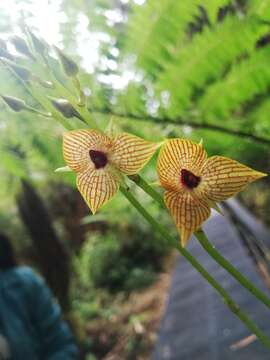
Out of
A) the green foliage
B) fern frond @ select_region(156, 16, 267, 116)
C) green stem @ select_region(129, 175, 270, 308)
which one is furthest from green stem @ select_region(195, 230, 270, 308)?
the green foliage

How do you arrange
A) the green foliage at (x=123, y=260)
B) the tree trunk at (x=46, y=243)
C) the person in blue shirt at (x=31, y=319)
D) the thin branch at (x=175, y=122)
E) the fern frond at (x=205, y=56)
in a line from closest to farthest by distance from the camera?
1. the fern frond at (x=205, y=56)
2. the thin branch at (x=175, y=122)
3. the person in blue shirt at (x=31, y=319)
4. the tree trunk at (x=46, y=243)
5. the green foliage at (x=123, y=260)

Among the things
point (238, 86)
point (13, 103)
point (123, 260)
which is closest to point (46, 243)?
point (238, 86)

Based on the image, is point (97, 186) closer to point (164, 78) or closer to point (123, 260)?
point (164, 78)

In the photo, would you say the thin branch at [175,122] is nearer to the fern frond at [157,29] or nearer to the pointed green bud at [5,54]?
the fern frond at [157,29]

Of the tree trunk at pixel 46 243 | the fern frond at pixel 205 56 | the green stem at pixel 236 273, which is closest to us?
the green stem at pixel 236 273

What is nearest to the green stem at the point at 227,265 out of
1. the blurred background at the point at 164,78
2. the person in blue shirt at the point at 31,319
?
the blurred background at the point at 164,78

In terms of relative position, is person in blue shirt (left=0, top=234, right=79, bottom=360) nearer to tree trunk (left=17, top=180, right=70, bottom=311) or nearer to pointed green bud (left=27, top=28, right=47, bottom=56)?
tree trunk (left=17, top=180, right=70, bottom=311)

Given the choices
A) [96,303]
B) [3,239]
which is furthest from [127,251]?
[3,239]
